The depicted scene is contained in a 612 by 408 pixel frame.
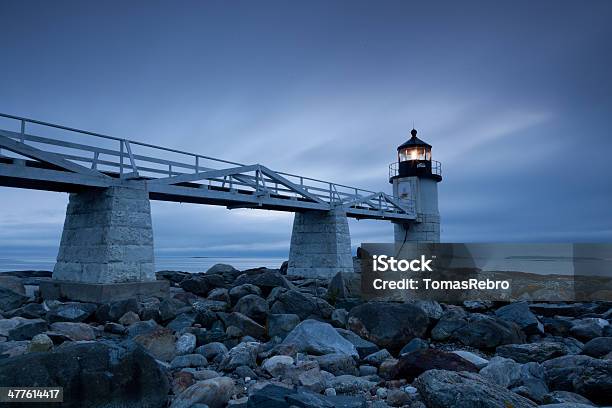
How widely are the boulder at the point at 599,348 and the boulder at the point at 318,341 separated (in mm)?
3816

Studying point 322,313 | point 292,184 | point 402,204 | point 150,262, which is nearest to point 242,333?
point 322,313

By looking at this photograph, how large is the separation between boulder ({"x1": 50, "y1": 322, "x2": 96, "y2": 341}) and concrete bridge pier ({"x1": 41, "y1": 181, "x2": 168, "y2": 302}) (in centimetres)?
334

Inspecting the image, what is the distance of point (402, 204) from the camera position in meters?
27.4

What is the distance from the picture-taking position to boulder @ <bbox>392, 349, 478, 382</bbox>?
460cm

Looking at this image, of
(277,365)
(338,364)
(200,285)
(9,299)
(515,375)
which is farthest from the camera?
(200,285)

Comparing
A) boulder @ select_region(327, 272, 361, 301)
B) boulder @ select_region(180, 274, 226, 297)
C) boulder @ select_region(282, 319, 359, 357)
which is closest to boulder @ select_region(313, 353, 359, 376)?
boulder @ select_region(282, 319, 359, 357)

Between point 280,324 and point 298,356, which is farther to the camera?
point 280,324

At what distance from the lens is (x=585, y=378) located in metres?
4.36

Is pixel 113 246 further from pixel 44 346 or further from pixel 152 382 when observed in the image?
pixel 152 382

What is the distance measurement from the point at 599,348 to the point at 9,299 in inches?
469

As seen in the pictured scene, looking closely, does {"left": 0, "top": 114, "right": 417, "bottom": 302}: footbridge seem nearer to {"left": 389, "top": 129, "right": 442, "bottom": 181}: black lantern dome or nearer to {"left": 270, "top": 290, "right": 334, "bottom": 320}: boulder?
{"left": 270, "top": 290, "right": 334, "bottom": 320}: boulder

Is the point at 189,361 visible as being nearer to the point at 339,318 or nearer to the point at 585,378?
the point at 339,318

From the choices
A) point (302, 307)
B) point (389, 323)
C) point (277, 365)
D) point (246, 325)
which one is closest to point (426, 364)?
point (277, 365)

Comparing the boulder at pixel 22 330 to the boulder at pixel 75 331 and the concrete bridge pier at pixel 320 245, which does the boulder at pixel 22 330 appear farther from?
the concrete bridge pier at pixel 320 245
